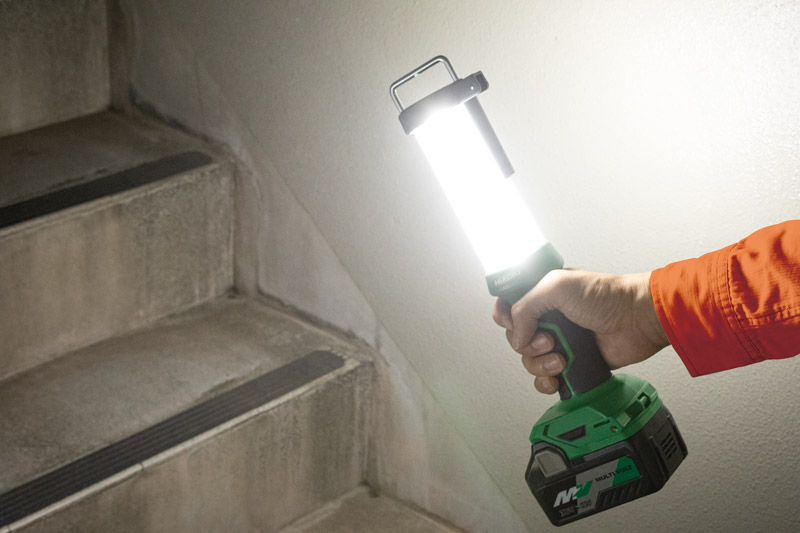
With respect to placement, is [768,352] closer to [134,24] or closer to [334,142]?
[334,142]

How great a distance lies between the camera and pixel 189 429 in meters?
1.33

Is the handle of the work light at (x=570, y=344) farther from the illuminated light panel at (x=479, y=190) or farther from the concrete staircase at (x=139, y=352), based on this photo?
the concrete staircase at (x=139, y=352)

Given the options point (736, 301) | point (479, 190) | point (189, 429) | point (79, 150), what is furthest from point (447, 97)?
point (79, 150)

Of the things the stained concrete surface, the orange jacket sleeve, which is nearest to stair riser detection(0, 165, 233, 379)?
the stained concrete surface

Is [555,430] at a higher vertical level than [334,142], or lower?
lower

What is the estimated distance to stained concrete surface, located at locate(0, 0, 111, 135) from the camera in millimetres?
1692

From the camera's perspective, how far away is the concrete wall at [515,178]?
87 cm

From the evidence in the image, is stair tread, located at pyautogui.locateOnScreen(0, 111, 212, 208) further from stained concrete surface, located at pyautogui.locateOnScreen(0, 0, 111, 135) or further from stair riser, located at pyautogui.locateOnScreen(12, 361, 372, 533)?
stair riser, located at pyautogui.locateOnScreen(12, 361, 372, 533)

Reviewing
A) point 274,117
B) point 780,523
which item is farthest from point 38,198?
point 780,523

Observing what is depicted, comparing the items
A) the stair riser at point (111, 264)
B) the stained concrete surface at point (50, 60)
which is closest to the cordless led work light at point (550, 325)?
the stair riser at point (111, 264)

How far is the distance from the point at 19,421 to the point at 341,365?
1.85ft

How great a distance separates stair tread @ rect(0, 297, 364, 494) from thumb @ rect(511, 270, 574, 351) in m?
0.64

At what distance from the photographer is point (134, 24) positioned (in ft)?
5.89

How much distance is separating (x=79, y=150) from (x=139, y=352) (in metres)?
0.50
